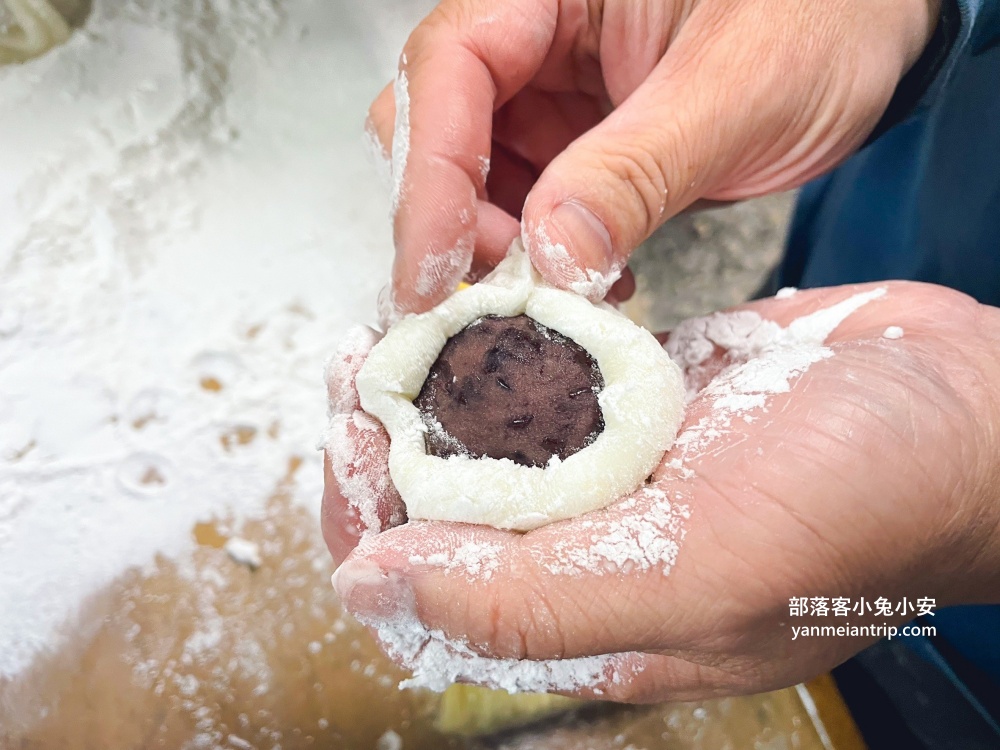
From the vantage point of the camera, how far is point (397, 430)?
1125mm

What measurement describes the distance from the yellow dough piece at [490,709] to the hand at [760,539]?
62cm

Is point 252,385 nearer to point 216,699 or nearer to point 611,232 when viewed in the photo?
point 216,699

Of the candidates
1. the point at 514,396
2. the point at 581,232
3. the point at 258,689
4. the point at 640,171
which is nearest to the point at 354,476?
the point at 514,396

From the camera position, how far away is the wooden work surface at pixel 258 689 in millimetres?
1529

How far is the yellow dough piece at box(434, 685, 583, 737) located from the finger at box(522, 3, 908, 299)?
99 cm

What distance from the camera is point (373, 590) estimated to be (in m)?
0.94

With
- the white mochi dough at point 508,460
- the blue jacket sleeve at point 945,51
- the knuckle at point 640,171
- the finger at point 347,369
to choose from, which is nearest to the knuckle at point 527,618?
the white mochi dough at point 508,460

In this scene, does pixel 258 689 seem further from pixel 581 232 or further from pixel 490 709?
pixel 581 232

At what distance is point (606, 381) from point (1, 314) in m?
2.06

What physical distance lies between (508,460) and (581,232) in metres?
0.40

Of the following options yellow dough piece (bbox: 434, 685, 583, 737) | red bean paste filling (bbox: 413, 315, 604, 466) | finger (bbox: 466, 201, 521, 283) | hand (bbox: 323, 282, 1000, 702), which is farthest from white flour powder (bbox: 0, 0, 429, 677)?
hand (bbox: 323, 282, 1000, 702)

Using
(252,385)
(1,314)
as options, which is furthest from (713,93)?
(1,314)

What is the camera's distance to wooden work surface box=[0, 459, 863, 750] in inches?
60.2

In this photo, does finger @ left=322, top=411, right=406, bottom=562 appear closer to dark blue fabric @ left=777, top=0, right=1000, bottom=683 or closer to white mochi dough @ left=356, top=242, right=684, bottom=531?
white mochi dough @ left=356, top=242, right=684, bottom=531
